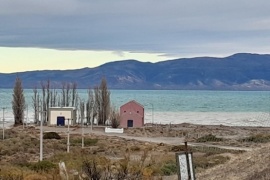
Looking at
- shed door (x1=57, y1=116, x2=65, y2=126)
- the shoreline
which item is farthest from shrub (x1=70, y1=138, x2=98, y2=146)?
the shoreline

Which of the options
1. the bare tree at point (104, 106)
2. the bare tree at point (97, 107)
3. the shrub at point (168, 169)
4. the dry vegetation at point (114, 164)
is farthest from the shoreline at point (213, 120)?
the shrub at point (168, 169)

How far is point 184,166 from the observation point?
12164mm

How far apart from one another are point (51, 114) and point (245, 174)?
5676 centimetres

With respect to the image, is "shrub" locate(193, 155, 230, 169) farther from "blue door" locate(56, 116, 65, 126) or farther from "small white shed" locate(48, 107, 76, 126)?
"blue door" locate(56, 116, 65, 126)

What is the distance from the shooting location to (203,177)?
792 inches

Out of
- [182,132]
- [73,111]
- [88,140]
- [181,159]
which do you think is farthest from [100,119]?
[181,159]

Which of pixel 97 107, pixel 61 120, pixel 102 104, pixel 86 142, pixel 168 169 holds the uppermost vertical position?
pixel 102 104

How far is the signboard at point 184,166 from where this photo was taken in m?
12.0

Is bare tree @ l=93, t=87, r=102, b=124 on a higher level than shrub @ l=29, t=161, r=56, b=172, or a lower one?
higher

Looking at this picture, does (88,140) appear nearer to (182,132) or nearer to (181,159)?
(182,132)

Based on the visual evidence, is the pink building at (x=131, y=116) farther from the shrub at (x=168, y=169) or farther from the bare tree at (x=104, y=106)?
the shrub at (x=168, y=169)

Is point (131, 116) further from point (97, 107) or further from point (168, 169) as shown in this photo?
point (168, 169)

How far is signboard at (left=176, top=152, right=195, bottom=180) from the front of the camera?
12.0 m

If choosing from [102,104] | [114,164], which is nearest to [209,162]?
[114,164]
